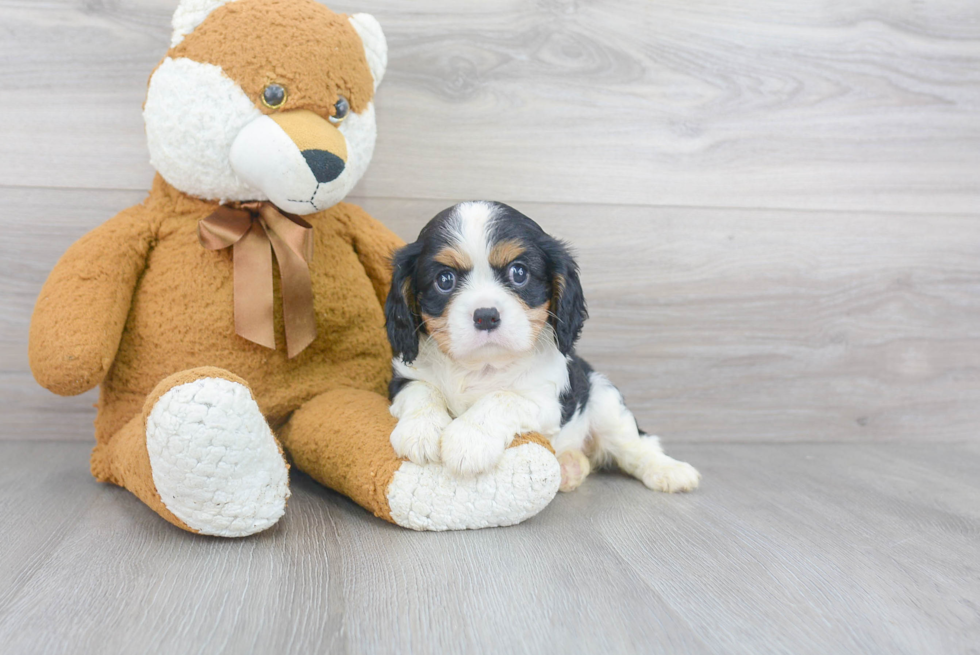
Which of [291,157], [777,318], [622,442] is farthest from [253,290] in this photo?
[777,318]

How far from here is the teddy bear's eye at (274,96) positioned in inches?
57.8

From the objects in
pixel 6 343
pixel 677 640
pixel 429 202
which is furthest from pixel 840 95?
pixel 6 343

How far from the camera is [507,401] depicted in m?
1.48

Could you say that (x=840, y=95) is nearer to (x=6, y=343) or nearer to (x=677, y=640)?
(x=677, y=640)

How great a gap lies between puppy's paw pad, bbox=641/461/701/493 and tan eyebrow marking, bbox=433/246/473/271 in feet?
2.31

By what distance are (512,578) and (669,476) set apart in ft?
2.23

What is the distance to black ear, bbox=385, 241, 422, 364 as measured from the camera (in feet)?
4.92

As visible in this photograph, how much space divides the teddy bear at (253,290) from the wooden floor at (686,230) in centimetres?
10

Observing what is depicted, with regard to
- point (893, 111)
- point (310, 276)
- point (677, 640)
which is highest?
point (893, 111)

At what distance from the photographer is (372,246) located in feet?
5.95

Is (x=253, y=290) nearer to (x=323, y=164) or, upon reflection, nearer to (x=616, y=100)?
(x=323, y=164)

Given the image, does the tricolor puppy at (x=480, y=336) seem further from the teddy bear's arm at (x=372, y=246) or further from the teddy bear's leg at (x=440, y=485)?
the teddy bear's arm at (x=372, y=246)

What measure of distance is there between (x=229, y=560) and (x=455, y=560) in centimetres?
37

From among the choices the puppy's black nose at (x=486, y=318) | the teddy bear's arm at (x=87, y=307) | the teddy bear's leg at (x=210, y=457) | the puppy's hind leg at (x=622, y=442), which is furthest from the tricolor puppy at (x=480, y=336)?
the teddy bear's arm at (x=87, y=307)
